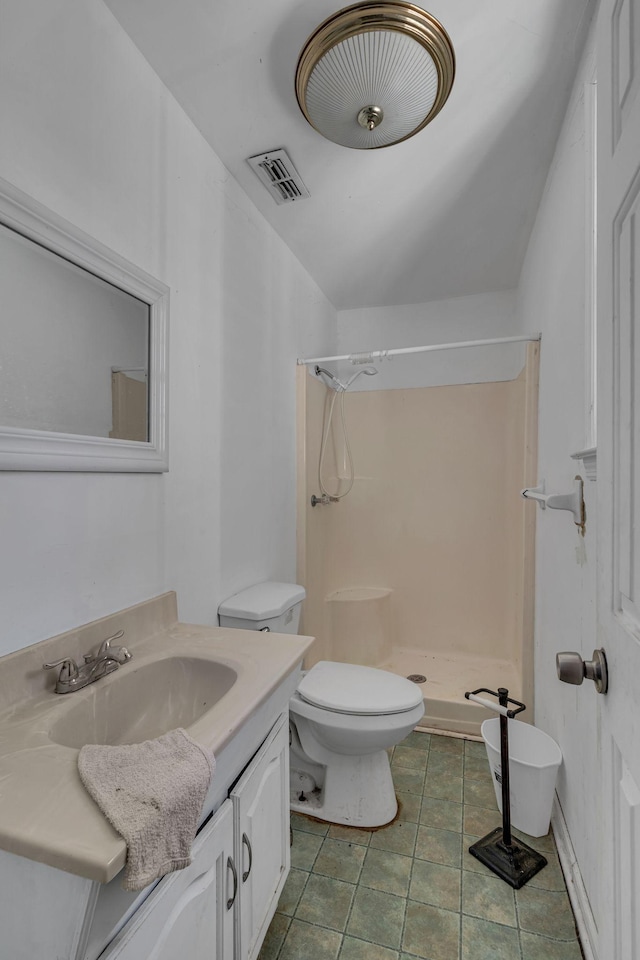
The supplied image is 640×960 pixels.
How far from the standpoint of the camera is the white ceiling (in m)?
1.19

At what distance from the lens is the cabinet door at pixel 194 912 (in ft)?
2.10

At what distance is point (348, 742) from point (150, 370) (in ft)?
4.42

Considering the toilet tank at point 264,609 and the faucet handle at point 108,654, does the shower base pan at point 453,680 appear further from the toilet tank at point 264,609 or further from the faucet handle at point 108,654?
Answer: the faucet handle at point 108,654

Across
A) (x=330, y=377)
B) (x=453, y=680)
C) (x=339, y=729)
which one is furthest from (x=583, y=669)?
(x=330, y=377)

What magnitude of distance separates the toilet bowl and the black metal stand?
0.92 feet

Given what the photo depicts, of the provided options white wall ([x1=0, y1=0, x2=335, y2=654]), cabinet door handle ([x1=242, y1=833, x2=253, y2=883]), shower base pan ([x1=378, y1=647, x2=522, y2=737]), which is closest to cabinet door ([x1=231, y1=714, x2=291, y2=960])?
cabinet door handle ([x1=242, y1=833, x2=253, y2=883])

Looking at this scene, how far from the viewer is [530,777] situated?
1509mm

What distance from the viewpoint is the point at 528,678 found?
82.0 inches

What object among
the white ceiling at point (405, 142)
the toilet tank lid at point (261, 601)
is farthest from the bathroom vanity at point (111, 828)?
the white ceiling at point (405, 142)

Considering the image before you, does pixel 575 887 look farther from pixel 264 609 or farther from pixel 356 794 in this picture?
pixel 264 609

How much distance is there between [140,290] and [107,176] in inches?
10.6

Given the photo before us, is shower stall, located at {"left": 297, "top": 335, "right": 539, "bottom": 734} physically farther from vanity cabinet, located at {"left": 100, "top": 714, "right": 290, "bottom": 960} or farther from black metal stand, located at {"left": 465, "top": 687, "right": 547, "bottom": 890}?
vanity cabinet, located at {"left": 100, "top": 714, "right": 290, "bottom": 960}

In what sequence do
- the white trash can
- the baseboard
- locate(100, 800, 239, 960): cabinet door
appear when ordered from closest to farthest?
locate(100, 800, 239, 960): cabinet door, the baseboard, the white trash can

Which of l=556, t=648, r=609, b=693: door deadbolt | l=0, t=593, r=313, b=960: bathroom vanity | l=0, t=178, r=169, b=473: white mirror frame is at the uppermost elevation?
l=0, t=178, r=169, b=473: white mirror frame
